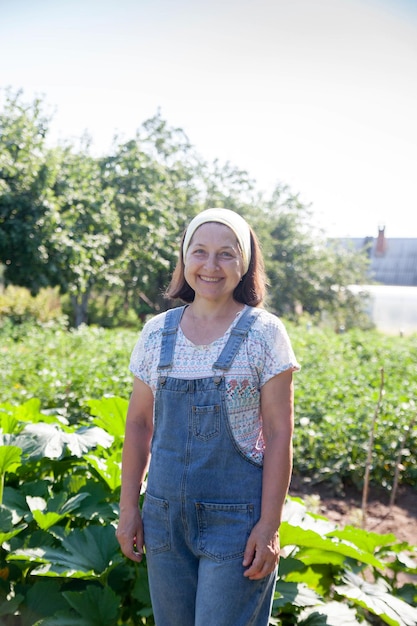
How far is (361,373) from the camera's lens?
7.07 m

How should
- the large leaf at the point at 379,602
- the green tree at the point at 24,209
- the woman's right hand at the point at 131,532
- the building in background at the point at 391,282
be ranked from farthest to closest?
the building in background at the point at 391,282 → the green tree at the point at 24,209 → the large leaf at the point at 379,602 → the woman's right hand at the point at 131,532

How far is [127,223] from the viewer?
1441 cm

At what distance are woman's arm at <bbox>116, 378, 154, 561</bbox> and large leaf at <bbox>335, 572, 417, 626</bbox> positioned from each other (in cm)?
86

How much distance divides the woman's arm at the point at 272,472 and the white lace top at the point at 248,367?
0.09 feet

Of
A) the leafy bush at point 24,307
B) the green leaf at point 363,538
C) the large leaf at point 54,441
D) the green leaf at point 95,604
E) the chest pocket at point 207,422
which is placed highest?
the chest pocket at point 207,422

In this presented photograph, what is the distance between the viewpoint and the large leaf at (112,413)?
2746 mm

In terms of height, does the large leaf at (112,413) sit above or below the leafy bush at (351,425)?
above

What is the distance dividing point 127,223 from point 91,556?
12.8 m

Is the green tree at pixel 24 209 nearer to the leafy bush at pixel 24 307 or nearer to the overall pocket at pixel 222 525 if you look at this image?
the leafy bush at pixel 24 307

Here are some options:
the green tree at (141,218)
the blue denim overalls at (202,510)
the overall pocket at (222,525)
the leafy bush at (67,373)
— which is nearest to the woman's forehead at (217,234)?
the blue denim overalls at (202,510)

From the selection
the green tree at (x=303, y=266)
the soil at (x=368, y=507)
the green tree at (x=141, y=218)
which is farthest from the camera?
the green tree at (x=303, y=266)

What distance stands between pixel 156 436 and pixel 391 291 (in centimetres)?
2516

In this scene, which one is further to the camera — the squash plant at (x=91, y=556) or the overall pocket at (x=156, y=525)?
the squash plant at (x=91, y=556)

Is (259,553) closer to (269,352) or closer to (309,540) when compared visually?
(269,352)
